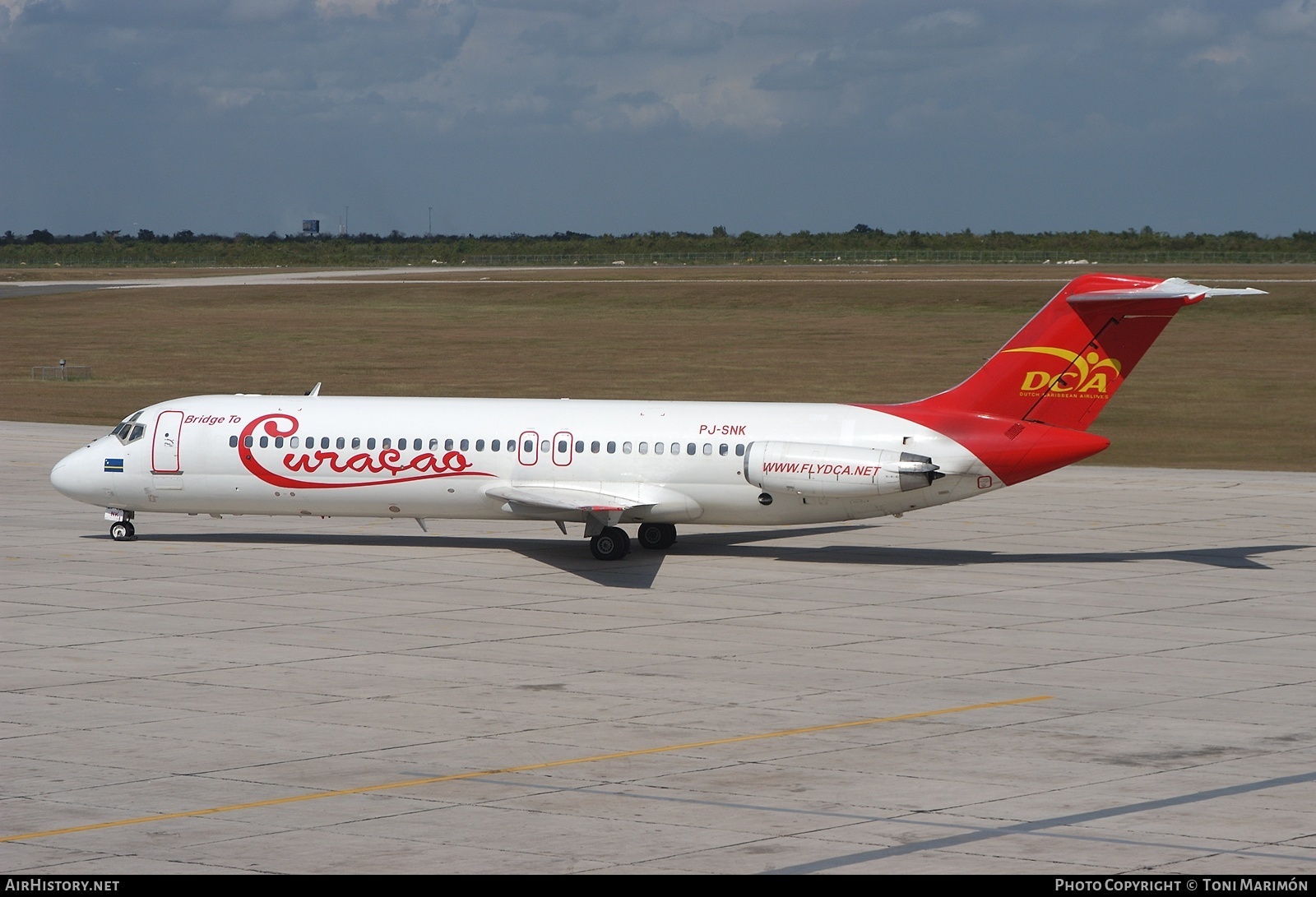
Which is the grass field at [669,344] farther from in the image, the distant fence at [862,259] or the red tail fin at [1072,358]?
the distant fence at [862,259]

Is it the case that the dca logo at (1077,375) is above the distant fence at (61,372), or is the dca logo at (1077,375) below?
above

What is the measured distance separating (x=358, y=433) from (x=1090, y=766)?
18.5 meters

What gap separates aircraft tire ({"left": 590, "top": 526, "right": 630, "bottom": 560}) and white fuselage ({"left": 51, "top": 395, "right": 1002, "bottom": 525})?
0.38 m

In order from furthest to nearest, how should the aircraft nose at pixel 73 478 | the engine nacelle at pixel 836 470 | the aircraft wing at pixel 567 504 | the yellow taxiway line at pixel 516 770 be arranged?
the aircraft nose at pixel 73 478 < the aircraft wing at pixel 567 504 < the engine nacelle at pixel 836 470 < the yellow taxiway line at pixel 516 770

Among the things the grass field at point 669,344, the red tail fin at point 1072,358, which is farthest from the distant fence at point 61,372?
the red tail fin at point 1072,358

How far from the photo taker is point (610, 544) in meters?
32.1

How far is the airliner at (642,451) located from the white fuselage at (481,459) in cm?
4

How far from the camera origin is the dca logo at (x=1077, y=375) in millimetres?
30719

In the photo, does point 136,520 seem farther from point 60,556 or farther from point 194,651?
point 194,651

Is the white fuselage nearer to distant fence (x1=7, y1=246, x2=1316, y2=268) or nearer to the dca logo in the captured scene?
the dca logo
